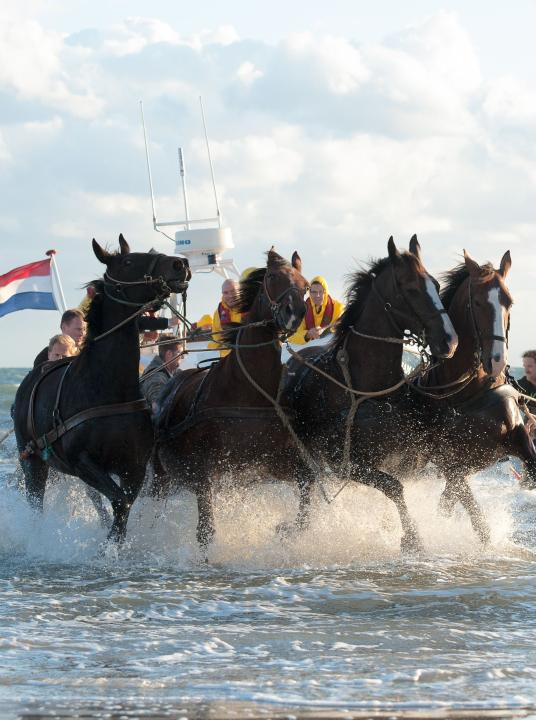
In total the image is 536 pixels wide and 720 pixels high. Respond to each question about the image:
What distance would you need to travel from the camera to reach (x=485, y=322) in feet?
27.4

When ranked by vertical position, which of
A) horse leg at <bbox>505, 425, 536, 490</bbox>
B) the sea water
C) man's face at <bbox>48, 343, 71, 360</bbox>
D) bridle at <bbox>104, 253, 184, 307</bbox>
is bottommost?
the sea water

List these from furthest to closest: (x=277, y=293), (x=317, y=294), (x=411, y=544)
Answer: (x=317, y=294), (x=411, y=544), (x=277, y=293)

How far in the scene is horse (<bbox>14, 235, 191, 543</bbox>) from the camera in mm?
8227

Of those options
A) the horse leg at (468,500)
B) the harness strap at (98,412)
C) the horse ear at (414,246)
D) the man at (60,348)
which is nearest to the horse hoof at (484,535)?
the horse leg at (468,500)

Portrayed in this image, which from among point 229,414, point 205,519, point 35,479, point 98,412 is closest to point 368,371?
point 229,414

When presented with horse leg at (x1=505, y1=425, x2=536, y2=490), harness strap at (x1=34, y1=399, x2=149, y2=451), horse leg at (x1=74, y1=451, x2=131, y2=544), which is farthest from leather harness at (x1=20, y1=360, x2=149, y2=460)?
horse leg at (x1=505, y1=425, x2=536, y2=490)

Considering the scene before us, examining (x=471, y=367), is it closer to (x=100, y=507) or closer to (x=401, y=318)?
(x=401, y=318)

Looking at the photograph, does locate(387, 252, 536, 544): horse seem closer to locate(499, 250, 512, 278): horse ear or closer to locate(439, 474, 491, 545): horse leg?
locate(499, 250, 512, 278): horse ear

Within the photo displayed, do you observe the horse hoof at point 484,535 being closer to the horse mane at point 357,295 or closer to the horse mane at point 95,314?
the horse mane at point 357,295

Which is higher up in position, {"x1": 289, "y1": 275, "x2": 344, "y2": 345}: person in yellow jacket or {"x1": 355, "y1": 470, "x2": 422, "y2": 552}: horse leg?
{"x1": 289, "y1": 275, "x2": 344, "y2": 345}: person in yellow jacket

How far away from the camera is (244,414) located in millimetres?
8445

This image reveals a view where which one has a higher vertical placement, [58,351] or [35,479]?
[58,351]

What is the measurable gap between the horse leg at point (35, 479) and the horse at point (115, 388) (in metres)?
1.25

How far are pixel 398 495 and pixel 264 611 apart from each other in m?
1.79
